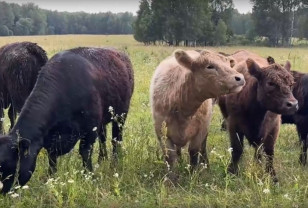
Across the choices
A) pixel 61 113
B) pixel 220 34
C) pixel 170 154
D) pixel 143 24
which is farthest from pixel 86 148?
pixel 143 24

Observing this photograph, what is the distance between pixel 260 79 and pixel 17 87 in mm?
4571

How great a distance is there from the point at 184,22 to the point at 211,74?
51223mm

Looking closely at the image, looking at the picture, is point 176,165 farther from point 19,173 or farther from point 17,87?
point 17,87

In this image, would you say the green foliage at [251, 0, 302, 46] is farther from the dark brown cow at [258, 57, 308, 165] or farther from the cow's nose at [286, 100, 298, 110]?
the cow's nose at [286, 100, 298, 110]

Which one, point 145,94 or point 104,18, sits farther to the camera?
point 104,18

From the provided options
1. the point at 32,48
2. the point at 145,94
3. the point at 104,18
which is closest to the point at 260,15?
the point at 104,18

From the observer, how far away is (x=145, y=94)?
13.9 meters

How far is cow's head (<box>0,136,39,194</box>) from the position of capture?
225 inches

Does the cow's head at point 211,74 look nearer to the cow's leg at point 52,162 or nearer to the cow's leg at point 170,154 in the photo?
the cow's leg at point 170,154

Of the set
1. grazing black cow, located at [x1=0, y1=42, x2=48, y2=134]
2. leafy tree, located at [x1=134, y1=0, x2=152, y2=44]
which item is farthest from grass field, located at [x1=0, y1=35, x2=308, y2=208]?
leafy tree, located at [x1=134, y1=0, x2=152, y2=44]

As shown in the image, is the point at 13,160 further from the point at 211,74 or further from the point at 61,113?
the point at 211,74

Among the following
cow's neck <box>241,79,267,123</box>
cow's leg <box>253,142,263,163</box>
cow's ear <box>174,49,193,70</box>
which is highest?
cow's ear <box>174,49,193,70</box>

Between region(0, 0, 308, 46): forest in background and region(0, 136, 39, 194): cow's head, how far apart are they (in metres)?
51.5

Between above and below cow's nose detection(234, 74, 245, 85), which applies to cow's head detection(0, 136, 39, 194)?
below
